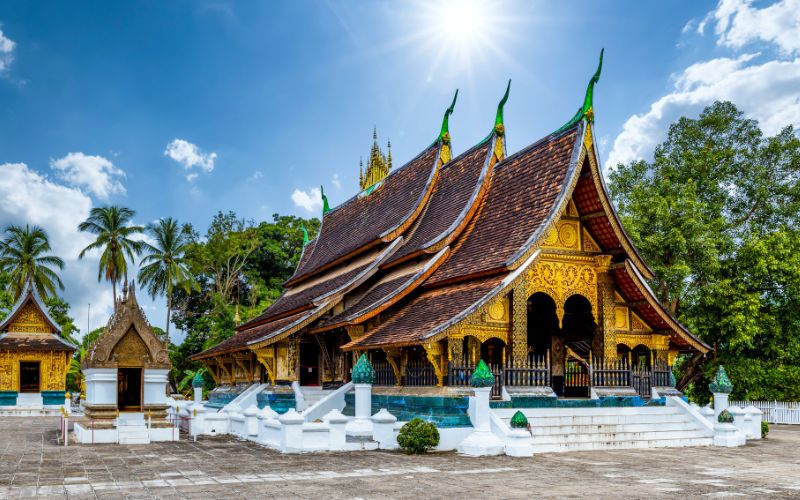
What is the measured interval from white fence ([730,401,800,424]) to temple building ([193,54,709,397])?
8283mm

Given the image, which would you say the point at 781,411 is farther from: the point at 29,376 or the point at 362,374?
the point at 29,376

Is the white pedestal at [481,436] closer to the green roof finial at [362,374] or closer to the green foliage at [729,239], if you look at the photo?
the green roof finial at [362,374]

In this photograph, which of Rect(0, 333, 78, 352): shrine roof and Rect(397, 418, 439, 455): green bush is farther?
Rect(0, 333, 78, 352): shrine roof

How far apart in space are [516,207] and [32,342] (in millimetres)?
27839

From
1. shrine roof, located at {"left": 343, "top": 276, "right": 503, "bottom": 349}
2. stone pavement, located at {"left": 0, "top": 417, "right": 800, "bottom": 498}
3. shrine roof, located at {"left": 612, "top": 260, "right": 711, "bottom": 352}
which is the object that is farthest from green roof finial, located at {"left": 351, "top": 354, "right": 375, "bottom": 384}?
shrine roof, located at {"left": 612, "top": 260, "right": 711, "bottom": 352}

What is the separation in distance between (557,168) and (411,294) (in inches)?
155

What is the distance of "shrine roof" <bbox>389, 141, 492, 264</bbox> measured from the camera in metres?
16.2

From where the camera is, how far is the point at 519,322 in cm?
1349

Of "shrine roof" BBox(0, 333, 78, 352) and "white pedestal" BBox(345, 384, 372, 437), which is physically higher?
"shrine roof" BBox(0, 333, 78, 352)

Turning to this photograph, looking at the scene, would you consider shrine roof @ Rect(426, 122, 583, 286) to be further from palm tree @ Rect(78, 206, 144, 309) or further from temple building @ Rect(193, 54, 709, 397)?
palm tree @ Rect(78, 206, 144, 309)

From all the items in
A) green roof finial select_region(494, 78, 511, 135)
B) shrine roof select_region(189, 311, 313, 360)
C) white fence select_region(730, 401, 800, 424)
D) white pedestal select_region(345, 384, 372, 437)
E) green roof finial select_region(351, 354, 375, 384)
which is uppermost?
green roof finial select_region(494, 78, 511, 135)

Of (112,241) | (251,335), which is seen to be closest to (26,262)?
(112,241)

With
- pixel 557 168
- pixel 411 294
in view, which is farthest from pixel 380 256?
pixel 557 168

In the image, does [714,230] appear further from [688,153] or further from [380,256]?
[380,256]
